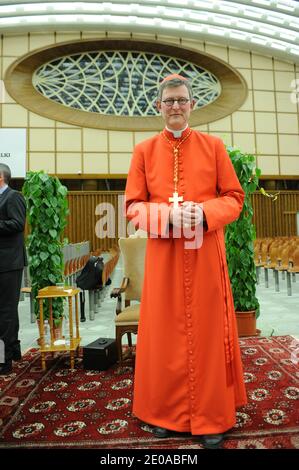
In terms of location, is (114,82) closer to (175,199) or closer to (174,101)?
(174,101)

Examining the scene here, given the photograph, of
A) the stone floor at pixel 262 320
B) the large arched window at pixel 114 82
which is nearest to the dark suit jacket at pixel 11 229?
the stone floor at pixel 262 320

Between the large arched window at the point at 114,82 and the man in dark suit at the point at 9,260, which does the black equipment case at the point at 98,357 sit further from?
the large arched window at the point at 114,82

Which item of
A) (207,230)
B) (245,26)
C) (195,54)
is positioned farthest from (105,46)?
(207,230)

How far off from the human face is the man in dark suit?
1.43 m

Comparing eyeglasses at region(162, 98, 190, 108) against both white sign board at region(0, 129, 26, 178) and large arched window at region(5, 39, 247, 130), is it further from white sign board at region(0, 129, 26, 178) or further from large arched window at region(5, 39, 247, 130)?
A: large arched window at region(5, 39, 247, 130)

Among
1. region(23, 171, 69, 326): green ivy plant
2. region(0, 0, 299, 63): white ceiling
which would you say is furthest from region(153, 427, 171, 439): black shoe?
region(0, 0, 299, 63): white ceiling

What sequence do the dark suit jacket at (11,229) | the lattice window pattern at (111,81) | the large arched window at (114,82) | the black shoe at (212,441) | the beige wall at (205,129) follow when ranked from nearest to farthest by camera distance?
1. the black shoe at (212,441)
2. the dark suit jacket at (11,229)
3. the beige wall at (205,129)
4. the large arched window at (114,82)
5. the lattice window pattern at (111,81)

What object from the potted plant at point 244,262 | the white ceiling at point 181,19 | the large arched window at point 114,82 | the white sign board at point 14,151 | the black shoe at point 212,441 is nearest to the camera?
the black shoe at point 212,441

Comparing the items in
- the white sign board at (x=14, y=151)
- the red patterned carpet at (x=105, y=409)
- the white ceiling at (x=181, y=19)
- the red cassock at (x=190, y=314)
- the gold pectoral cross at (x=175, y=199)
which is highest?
the white ceiling at (x=181, y=19)

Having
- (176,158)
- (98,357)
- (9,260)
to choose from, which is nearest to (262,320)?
(98,357)

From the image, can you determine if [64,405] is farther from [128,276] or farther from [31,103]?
[31,103]

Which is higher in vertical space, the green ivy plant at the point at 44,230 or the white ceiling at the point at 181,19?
the white ceiling at the point at 181,19

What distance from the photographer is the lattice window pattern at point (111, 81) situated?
548 inches

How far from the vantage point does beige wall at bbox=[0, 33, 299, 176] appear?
1339 centimetres
